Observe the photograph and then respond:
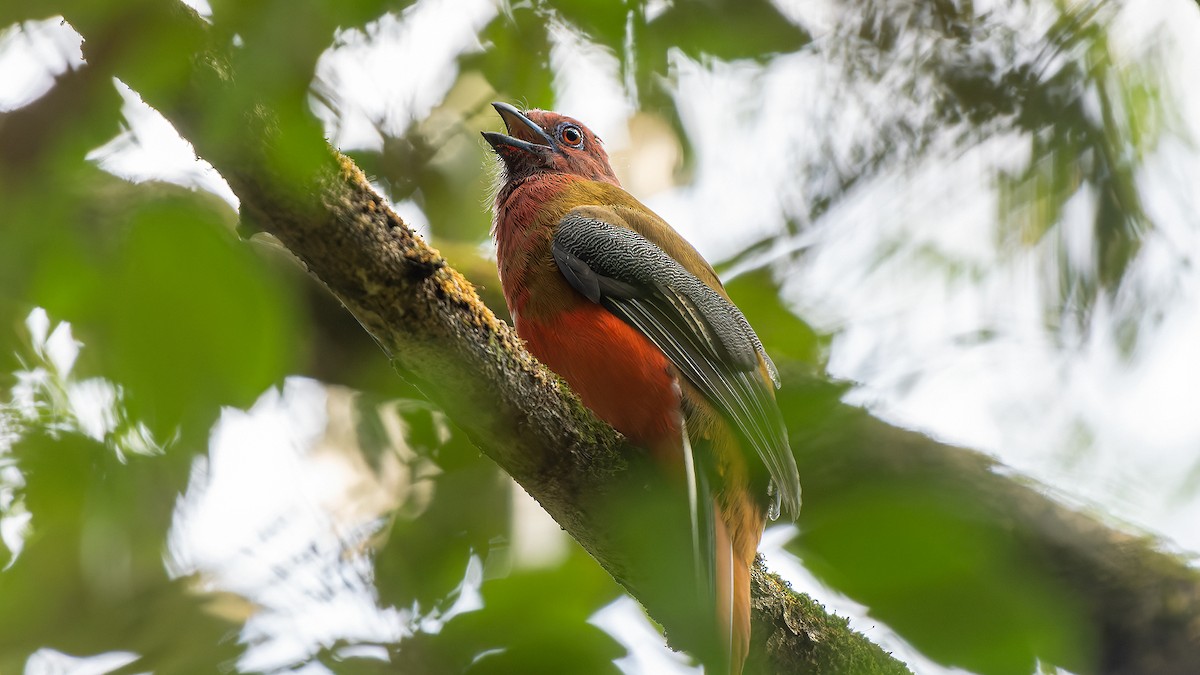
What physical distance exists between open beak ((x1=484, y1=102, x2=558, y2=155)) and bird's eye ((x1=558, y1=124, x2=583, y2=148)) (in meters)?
0.08

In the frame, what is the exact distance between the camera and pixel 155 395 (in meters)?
1.41

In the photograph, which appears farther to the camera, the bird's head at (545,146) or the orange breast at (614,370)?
the bird's head at (545,146)

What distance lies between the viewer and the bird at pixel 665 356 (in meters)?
3.20

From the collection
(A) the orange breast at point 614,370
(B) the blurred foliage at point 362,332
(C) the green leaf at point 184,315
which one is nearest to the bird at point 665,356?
(A) the orange breast at point 614,370

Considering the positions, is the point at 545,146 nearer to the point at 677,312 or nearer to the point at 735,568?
the point at 677,312

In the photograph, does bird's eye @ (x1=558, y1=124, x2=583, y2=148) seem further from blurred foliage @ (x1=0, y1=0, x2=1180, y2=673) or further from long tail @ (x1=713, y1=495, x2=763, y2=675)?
long tail @ (x1=713, y1=495, x2=763, y2=675)

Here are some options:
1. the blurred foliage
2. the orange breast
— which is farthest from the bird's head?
the orange breast

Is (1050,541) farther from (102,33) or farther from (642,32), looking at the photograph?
(102,33)

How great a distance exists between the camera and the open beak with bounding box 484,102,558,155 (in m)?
4.77

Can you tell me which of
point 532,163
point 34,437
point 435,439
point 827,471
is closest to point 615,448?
point 827,471

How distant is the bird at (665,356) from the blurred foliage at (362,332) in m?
0.31

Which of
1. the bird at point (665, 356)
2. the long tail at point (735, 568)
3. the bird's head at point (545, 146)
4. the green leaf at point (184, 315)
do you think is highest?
A: the bird's head at point (545, 146)

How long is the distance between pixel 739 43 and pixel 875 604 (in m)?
2.03

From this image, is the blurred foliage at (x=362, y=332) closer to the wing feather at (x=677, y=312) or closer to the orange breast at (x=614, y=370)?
the wing feather at (x=677, y=312)
